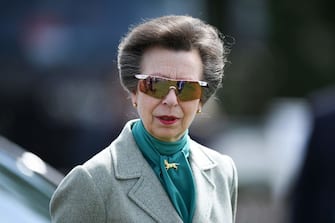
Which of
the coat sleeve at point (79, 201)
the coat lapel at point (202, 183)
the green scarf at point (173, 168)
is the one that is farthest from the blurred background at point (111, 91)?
the coat sleeve at point (79, 201)

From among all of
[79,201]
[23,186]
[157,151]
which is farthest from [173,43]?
[23,186]

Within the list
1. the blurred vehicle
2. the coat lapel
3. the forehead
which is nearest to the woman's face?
the forehead

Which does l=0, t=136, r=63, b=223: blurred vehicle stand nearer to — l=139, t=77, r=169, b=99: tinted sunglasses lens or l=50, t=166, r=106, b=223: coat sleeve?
l=50, t=166, r=106, b=223: coat sleeve

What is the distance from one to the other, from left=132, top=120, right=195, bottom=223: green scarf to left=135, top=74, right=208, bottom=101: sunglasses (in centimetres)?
12

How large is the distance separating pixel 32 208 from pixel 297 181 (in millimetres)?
2037

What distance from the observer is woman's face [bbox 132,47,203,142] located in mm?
3834

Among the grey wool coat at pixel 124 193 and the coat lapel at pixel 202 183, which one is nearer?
the grey wool coat at pixel 124 193

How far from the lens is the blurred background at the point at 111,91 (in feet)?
38.9

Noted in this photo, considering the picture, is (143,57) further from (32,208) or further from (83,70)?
(83,70)

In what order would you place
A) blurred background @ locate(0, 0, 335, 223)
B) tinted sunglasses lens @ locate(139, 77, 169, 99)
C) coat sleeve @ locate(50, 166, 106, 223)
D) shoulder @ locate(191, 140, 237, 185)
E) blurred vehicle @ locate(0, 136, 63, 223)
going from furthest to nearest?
1. blurred background @ locate(0, 0, 335, 223)
2. blurred vehicle @ locate(0, 136, 63, 223)
3. shoulder @ locate(191, 140, 237, 185)
4. tinted sunglasses lens @ locate(139, 77, 169, 99)
5. coat sleeve @ locate(50, 166, 106, 223)

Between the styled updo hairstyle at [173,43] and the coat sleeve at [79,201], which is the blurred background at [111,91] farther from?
the coat sleeve at [79,201]

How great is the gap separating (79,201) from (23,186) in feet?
2.99

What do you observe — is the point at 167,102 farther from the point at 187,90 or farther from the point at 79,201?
the point at 79,201

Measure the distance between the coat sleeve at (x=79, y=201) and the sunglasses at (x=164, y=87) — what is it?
29cm
